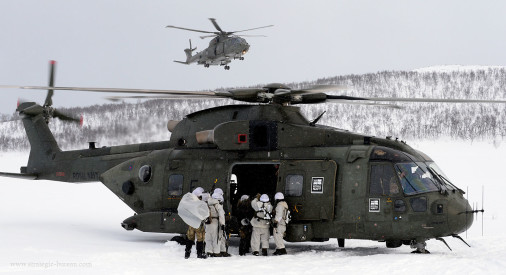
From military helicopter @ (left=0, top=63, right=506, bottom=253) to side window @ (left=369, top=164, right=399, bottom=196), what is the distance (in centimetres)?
2

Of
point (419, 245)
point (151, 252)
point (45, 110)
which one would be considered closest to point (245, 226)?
point (151, 252)

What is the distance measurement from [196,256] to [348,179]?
3.41m

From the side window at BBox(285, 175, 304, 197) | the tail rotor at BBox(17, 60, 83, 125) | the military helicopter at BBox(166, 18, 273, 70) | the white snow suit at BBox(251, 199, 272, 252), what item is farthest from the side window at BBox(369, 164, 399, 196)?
the military helicopter at BBox(166, 18, 273, 70)

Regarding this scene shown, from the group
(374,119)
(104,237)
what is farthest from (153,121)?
(374,119)

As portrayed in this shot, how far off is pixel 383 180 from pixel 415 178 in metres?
0.62

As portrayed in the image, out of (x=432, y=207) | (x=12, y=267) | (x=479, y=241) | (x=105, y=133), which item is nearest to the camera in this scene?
(x=12, y=267)

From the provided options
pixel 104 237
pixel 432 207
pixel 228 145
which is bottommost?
pixel 104 237

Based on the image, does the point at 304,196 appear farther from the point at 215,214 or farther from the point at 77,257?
the point at 77,257

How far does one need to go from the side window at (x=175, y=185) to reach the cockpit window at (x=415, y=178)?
193 inches

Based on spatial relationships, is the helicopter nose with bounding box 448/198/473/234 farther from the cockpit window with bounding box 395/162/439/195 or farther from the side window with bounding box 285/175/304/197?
the side window with bounding box 285/175/304/197

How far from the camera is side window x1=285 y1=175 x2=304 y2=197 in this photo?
1262 cm

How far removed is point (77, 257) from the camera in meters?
10.2

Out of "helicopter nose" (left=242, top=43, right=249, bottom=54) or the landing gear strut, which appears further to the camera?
"helicopter nose" (left=242, top=43, right=249, bottom=54)

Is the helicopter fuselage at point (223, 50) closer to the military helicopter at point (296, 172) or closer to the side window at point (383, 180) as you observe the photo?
the military helicopter at point (296, 172)
